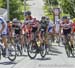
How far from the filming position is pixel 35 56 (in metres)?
19.1

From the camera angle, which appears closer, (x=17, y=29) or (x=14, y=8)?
(x=17, y=29)

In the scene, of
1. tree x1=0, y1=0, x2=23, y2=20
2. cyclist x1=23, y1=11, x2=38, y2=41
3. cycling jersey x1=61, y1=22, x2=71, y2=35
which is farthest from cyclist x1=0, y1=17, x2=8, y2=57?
tree x1=0, y1=0, x2=23, y2=20

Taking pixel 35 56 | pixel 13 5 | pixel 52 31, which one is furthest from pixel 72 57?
pixel 13 5

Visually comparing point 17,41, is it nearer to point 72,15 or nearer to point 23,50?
point 23,50

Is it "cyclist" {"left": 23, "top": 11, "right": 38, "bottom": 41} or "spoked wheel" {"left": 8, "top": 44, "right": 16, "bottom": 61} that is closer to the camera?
"spoked wheel" {"left": 8, "top": 44, "right": 16, "bottom": 61}

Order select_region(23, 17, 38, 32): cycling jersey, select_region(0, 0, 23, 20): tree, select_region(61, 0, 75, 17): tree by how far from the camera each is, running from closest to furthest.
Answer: select_region(23, 17, 38, 32): cycling jersey, select_region(61, 0, 75, 17): tree, select_region(0, 0, 23, 20): tree

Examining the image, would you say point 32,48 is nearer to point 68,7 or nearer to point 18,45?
point 18,45

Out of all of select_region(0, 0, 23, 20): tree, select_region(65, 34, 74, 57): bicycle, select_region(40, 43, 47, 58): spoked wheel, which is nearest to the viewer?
select_region(40, 43, 47, 58): spoked wheel

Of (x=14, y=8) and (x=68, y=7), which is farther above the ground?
(x=68, y=7)

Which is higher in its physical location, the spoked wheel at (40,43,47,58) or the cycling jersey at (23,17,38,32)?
the cycling jersey at (23,17,38,32)

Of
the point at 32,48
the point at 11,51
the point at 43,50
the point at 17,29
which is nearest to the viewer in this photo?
the point at 11,51

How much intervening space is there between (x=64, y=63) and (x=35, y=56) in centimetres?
208

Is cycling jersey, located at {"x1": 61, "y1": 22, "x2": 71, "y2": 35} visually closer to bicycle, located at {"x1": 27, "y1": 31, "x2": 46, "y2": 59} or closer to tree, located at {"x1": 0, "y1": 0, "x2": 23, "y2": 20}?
bicycle, located at {"x1": 27, "y1": 31, "x2": 46, "y2": 59}

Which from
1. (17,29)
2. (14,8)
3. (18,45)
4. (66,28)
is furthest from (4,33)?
(14,8)
